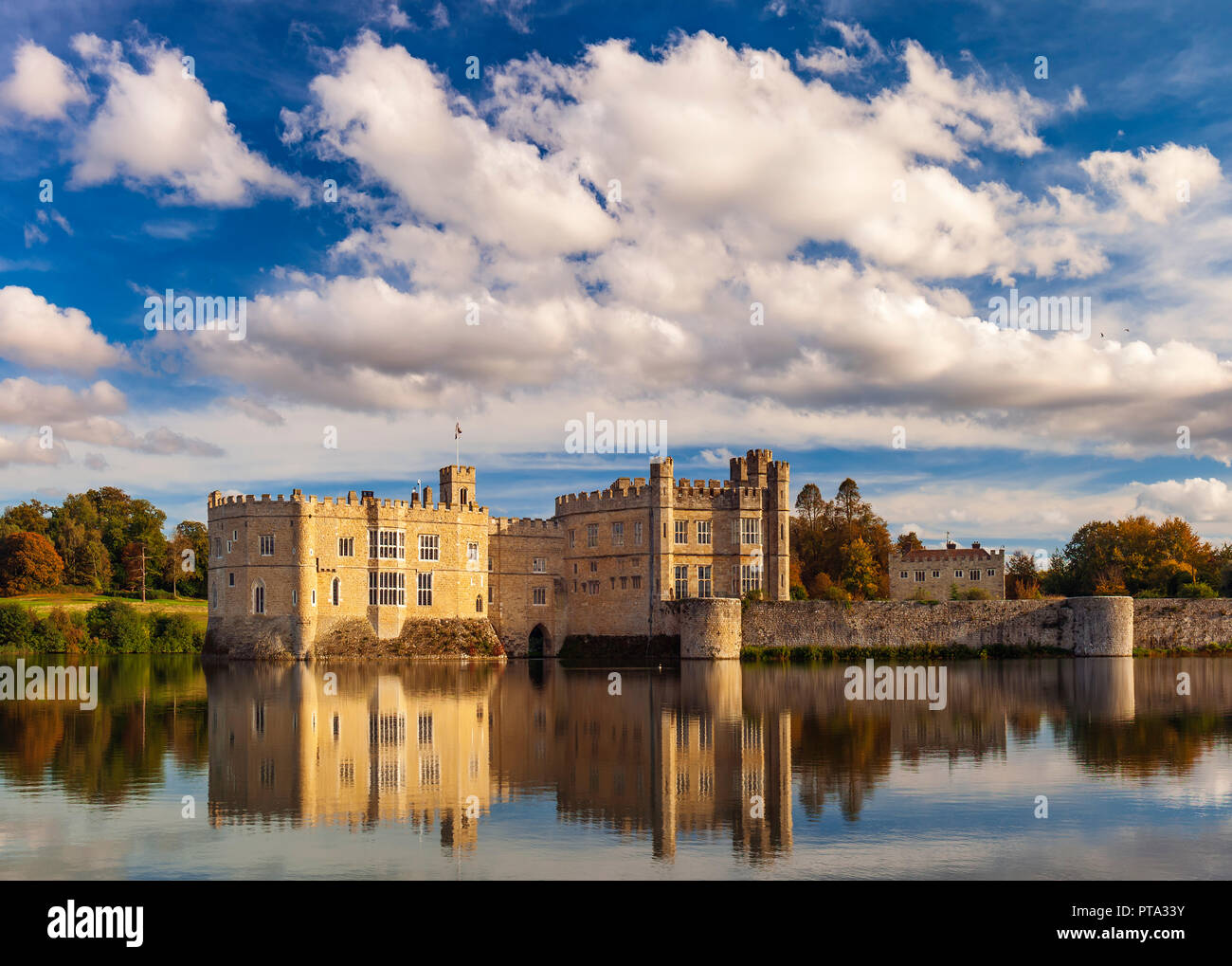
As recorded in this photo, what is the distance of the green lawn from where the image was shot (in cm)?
7869

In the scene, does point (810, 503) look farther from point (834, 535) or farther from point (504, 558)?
point (504, 558)

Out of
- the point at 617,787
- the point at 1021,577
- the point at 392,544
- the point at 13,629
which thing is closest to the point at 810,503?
the point at 1021,577

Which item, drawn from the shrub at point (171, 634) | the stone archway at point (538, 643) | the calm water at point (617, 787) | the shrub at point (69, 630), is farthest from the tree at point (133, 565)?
the calm water at point (617, 787)

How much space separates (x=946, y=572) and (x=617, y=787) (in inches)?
3012

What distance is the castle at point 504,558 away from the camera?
58.1 meters

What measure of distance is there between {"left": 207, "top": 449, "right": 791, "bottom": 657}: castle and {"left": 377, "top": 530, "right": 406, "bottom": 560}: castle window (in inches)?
2.9

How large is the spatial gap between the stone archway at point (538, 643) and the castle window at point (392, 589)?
328 inches

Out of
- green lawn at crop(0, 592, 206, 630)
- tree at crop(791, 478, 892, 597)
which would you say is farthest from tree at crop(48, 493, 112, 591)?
tree at crop(791, 478, 892, 597)

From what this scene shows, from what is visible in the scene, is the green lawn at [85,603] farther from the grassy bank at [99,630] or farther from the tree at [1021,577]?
the tree at [1021,577]

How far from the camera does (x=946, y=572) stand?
294 feet
